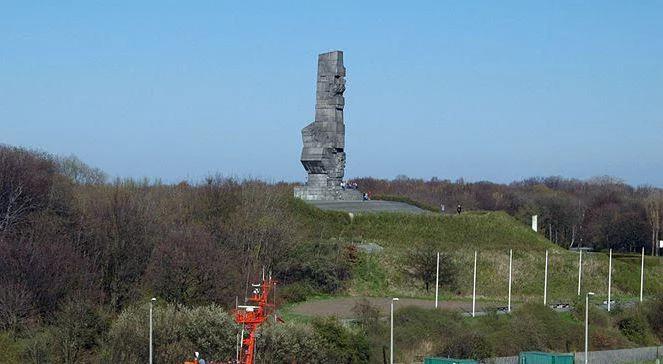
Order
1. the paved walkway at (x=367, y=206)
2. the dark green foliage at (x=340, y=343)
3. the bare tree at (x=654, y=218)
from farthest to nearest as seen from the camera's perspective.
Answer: the bare tree at (x=654, y=218)
the paved walkway at (x=367, y=206)
the dark green foliage at (x=340, y=343)

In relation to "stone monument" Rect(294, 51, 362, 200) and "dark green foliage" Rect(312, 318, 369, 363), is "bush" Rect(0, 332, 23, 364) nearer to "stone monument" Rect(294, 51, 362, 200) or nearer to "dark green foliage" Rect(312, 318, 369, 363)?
Answer: "dark green foliage" Rect(312, 318, 369, 363)

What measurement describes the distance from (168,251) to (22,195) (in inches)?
372

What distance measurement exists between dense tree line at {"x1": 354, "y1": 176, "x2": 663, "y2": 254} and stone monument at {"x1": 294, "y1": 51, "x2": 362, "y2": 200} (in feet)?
81.5

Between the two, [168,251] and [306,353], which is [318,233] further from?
[306,353]

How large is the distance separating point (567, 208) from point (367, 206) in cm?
5175

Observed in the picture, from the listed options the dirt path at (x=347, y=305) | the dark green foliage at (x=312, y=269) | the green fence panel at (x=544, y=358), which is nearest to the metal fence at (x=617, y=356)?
the green fence panel at (x=544, y=358)

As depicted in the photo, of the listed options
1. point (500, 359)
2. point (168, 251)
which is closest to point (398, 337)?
point (500, 359)

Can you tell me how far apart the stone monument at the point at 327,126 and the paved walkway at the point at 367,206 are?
1.73 metres

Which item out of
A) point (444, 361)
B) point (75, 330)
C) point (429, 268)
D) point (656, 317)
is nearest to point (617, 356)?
point (656, 317)

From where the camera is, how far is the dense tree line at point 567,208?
109 m

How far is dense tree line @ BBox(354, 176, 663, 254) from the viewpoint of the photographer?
4291 inches

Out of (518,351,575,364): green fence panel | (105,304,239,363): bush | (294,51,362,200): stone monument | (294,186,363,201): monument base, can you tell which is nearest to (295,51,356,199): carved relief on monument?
(294,51,362,200): stone monument

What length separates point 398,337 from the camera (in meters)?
42.4

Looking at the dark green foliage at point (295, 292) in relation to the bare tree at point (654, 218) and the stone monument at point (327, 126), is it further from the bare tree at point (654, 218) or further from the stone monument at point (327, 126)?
→ the bare tree at point (654, 218)
